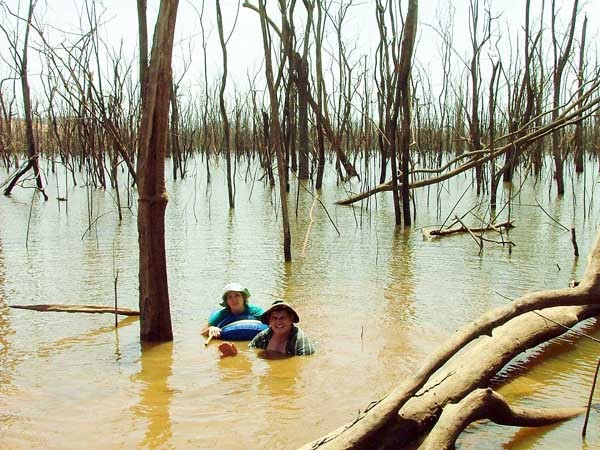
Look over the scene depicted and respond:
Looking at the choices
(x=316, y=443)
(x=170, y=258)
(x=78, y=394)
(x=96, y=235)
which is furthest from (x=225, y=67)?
(x=316, y=443)

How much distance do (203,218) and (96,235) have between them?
2154 mm

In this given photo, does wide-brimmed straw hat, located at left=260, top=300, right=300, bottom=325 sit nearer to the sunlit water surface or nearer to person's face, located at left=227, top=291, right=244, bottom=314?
the sunlit water surface

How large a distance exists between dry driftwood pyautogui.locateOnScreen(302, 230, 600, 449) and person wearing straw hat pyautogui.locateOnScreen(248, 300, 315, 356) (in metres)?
1.11

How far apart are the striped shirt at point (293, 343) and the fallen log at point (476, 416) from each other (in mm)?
1565

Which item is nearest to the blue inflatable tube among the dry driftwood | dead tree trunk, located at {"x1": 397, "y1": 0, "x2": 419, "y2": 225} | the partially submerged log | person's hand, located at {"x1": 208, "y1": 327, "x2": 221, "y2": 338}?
person's hand, located at {"x1": 208, "y1": 327, "x2": 221, "y2": 338}

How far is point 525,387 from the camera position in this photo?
11.2ft

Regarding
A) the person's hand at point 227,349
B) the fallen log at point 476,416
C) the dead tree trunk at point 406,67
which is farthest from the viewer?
the dead tree trunk at point 406,67

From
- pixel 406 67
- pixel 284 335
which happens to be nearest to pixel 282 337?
pixel 284 335

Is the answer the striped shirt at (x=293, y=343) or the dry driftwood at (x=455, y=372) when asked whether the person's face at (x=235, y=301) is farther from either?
the dry driftwood at (x=455, y=372)

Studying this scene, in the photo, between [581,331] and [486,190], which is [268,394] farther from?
[486,190]

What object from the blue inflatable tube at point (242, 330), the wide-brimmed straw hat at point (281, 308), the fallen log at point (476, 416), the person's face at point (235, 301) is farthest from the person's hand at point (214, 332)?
the fallen log at point (476, 416)

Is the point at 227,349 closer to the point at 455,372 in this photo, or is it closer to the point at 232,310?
the point at 232,310

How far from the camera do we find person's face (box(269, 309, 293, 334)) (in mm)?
4129

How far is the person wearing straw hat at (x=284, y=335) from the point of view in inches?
161
